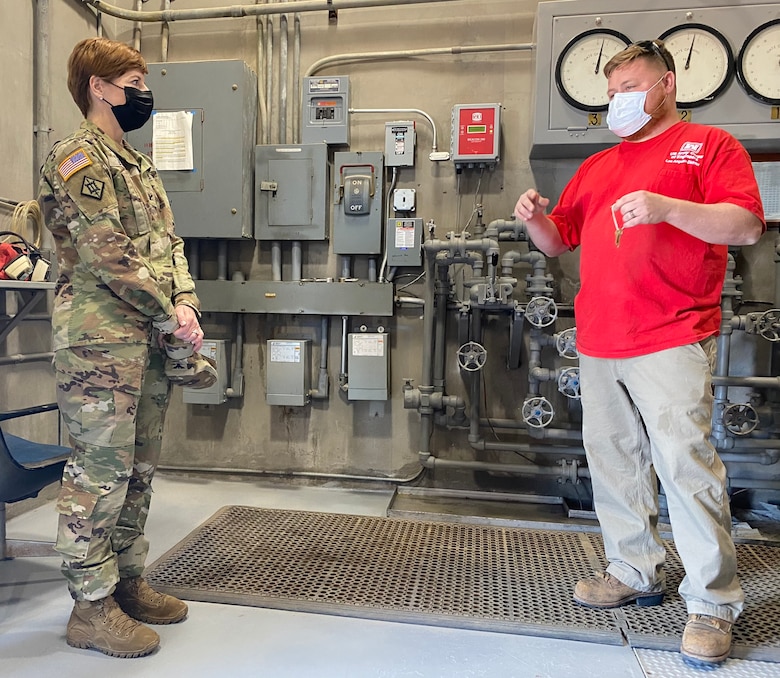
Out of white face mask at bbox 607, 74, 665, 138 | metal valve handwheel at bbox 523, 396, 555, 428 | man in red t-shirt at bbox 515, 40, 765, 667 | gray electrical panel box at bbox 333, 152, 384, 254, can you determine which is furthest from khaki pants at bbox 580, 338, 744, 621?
gray electrical panel box at bbox 333, 152, 384, 254

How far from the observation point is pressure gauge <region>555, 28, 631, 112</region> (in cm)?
231

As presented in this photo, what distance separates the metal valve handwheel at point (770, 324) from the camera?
2270mm

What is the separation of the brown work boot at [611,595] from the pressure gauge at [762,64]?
75.0 inches

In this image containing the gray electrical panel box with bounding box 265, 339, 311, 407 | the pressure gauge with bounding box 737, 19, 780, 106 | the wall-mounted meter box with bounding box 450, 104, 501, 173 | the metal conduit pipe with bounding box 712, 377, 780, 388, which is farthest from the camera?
the gray electrical panel box with bounding box 265, 339, 311, 407

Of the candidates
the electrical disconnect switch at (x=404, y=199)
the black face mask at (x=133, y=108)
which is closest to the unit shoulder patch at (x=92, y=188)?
the black face mask at (x=133, y=108)

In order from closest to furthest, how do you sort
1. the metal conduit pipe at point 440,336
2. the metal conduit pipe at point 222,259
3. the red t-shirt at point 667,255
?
1. the red t-shirt at point 667,255
2. the metal conduit pipe at point 440,336
3. the metal conduit pipe at point 222,259

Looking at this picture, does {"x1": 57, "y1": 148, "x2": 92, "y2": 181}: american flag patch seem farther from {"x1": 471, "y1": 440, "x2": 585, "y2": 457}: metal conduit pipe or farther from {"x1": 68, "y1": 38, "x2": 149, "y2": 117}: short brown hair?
{"x1": 471, "y1": 440, "x2": 585, "y2": 457}: metal conduit pipe

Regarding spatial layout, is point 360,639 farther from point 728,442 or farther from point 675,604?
point 728,442

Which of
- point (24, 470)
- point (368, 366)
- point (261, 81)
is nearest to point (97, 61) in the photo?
point (24, 470)

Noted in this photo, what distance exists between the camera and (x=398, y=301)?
283 centimetres

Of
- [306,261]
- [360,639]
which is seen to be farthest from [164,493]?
[360,639]

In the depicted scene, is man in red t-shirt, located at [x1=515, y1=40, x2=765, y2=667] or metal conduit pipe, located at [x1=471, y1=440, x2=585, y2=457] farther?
metal conduit pipe, located at [x1=471, y1=440, x2=585, y2=457]

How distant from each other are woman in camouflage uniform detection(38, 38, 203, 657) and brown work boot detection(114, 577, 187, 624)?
36 mm

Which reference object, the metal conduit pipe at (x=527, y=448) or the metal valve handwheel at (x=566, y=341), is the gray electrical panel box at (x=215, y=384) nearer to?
the metal conduit pipe at (x=527, y=448)
